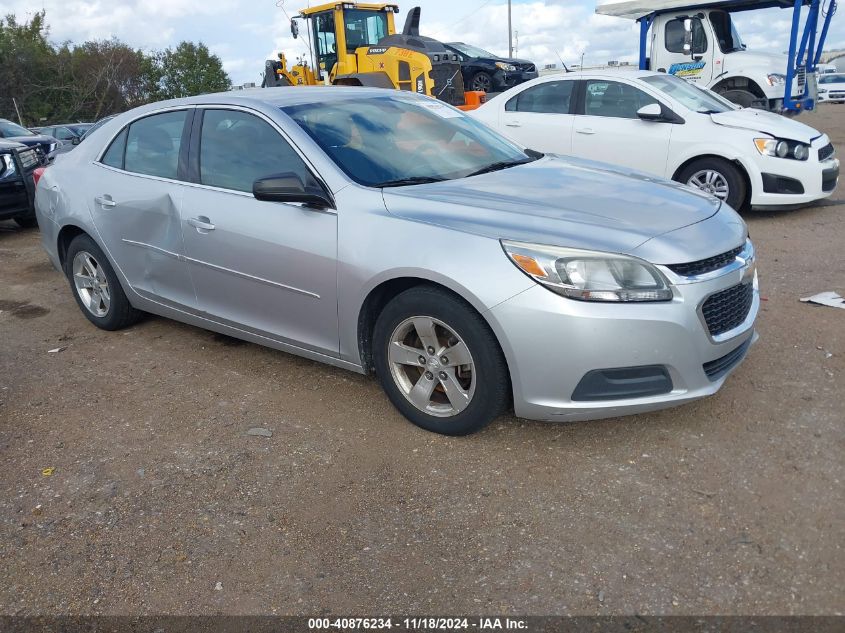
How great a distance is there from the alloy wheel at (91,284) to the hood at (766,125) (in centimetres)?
607

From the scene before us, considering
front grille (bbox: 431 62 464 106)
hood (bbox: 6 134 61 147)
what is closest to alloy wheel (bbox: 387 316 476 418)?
hood (bbox: 6 134 61 147)

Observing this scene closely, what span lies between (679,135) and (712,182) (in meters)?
0.60

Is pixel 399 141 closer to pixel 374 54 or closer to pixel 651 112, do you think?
pixel 651 112

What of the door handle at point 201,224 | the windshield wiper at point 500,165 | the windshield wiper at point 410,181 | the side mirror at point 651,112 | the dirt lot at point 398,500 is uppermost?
the windshield wiper at point 410,181

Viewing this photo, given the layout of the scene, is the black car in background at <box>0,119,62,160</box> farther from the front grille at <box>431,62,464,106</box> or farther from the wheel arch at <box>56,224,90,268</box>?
the front grille at <box>431,62,464,106</box>

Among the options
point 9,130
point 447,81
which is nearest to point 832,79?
point 447,81

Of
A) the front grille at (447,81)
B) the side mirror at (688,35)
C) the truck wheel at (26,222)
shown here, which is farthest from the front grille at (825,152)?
the truck wheel at (26,222)

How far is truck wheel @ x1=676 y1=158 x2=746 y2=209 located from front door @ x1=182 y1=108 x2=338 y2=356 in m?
5.08

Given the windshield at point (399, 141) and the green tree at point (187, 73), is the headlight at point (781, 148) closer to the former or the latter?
the windshield at point (399, 141)

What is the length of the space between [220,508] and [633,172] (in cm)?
285

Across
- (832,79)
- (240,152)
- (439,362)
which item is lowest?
(832,79)

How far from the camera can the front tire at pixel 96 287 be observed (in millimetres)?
4938

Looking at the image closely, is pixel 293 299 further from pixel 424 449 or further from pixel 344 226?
pixel 424 449

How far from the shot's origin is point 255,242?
382cm
